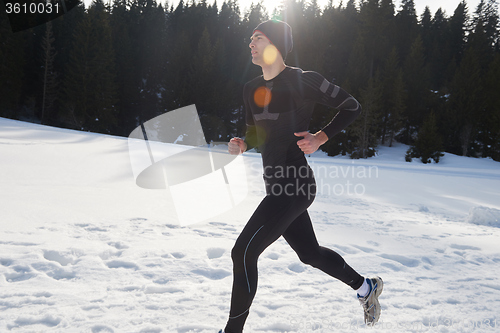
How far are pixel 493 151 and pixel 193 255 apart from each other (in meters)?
35.7

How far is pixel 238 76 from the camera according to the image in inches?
1682

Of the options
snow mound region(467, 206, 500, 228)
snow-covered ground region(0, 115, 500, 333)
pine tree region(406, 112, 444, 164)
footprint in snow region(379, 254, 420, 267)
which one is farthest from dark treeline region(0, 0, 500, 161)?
footprint in snow region(379, 254, 420, 267)

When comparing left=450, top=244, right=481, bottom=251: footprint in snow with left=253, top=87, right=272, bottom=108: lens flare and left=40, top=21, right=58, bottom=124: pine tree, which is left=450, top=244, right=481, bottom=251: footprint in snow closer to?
left=253, top=87, right=272, bottom=108: lens flare

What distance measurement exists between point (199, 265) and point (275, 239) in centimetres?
170

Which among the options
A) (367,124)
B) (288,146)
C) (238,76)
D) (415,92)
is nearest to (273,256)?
(288,146)

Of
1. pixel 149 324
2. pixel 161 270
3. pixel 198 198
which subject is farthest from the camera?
pixel 198 198

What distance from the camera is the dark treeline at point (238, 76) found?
1260 inches

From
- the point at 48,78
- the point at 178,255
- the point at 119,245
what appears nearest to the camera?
the point at 178,255

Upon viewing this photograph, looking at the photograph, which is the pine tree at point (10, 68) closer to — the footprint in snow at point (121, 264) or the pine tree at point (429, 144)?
the footprint in snow at point (121, 264)

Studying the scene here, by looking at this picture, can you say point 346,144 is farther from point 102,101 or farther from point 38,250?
point 38,250

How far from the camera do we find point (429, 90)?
36219mm

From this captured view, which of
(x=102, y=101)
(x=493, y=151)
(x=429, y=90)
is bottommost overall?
(x=493, y=151)

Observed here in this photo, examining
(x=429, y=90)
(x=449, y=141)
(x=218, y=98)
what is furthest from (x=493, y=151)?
(x=218, y=98)

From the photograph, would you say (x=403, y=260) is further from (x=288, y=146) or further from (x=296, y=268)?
(x=288, y=146)
